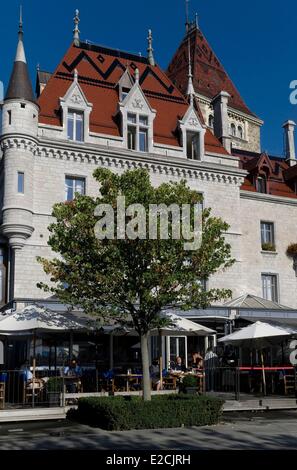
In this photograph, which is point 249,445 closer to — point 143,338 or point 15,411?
point 143,338

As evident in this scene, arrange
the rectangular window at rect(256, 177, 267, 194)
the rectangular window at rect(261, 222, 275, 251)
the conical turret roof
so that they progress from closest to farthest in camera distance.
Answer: the conical turret roof → the rectangular window at rect(261, 222, 275, 251) → the rectangular window at rect(256, 177, 267, 194)

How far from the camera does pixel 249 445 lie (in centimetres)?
1162

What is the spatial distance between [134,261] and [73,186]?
11570 millimetres

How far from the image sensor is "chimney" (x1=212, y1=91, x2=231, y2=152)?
108ft

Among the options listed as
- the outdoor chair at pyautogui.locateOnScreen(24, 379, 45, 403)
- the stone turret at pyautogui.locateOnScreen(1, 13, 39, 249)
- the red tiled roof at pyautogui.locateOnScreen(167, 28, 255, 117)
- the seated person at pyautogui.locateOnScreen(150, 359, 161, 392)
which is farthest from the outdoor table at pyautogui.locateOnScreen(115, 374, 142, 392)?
the red tiled roof at pyautogui.locateOnScreen(167, 28, 255, 117)

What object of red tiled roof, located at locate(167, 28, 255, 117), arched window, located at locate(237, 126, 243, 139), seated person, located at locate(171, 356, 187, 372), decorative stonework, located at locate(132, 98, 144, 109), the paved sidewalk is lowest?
the paved sidewalk

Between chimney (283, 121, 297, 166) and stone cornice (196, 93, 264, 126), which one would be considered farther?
stone cornice (196, 93, 264, 126)

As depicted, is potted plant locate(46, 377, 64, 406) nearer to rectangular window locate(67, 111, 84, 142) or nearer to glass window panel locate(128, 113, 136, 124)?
rectangular window locate(67, 111, 84, 142)

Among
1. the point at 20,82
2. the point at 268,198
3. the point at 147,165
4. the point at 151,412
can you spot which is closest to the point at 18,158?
the point at 20,82

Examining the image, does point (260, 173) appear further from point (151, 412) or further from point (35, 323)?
point (151, 412)

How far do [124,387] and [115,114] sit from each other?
1394 centimetres

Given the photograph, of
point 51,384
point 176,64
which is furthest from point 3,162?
point 176,64

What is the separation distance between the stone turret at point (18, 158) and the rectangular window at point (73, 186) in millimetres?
1778

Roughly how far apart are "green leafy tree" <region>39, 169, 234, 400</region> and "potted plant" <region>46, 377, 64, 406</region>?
2739 mm
